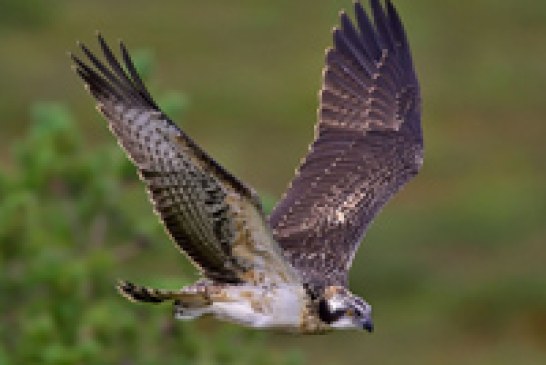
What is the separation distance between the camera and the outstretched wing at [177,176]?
906 cm

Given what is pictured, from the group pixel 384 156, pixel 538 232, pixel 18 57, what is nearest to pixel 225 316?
pixel 384 156

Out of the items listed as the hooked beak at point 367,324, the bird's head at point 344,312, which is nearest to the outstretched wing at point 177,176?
the bird's head at point 344,312

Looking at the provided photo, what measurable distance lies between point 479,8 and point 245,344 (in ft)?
61.7

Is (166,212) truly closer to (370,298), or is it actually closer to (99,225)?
(99,225)

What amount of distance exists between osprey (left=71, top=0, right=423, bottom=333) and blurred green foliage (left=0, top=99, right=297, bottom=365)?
4.49 ft

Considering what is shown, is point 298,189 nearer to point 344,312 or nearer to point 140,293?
point 344,312

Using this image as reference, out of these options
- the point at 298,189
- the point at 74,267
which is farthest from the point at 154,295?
the point at 74,267

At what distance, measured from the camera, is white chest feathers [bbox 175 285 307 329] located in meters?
9.97

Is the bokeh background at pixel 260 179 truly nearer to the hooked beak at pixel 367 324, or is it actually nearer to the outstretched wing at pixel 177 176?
the hooked beak at pixel 367 324

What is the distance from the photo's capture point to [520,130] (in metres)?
26.6

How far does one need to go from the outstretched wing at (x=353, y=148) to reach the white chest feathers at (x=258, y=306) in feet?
1.99

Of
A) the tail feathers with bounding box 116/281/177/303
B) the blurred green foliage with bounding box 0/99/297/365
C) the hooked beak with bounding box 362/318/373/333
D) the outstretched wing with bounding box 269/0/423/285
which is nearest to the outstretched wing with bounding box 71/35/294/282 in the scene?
the tail feathers with bounding box 116/281/177/303

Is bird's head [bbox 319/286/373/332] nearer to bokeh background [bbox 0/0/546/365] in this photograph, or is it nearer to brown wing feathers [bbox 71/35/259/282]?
brown wing feathers [bbox 71/35/259/282]

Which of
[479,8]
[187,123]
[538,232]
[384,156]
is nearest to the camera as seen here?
[384,156]
